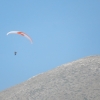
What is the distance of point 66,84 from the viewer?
40.5m

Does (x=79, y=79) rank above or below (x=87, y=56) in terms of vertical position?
below

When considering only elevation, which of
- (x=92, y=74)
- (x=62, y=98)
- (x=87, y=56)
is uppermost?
(x=87, y=56)

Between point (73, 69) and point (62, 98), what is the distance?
31.3 feet

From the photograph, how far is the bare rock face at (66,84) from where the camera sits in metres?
37.0

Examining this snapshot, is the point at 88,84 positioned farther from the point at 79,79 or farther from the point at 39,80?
the point at 39,80

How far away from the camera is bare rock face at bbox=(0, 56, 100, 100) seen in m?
37.0

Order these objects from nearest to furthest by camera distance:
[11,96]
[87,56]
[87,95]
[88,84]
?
[87,95], [88,84], [11,96], [87,56]

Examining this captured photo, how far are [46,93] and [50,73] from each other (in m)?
8.27

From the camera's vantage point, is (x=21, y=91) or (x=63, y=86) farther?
(x=21, y=91)

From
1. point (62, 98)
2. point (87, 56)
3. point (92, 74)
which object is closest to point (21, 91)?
point (62, 98)

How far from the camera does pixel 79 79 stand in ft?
135

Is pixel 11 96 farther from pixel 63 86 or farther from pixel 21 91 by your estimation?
pixel 63 86

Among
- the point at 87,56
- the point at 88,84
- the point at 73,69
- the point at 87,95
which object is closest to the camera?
the point at 87,95

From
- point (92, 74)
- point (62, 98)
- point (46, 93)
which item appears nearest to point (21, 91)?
point (46, 93)
